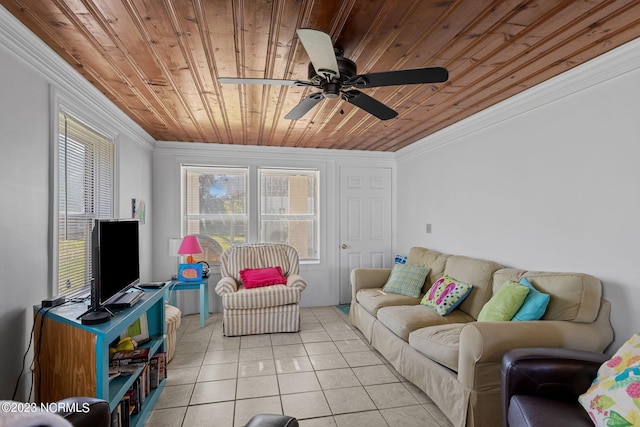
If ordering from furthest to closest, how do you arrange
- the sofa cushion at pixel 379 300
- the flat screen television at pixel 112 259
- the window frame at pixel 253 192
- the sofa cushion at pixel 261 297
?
the window frame at pixel 253 192, the sofa cushion at pixel 261 297, the sofa cushion at pixel 379 300, the flat screen television at pixel 112 259

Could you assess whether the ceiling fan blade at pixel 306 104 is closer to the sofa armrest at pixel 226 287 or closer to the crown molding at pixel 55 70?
the crown molding at pixel 55 70

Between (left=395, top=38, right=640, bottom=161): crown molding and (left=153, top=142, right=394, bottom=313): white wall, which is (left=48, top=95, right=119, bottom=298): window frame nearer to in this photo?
(left=153, top=142, right=394, bottom=313): white wall

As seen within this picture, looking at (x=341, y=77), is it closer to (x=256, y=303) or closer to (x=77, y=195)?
(x=77, y=195)

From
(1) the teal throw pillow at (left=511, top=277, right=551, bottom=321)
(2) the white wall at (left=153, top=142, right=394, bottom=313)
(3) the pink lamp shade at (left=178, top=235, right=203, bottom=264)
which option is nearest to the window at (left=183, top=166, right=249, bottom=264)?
(2) the white wall at (left=153, top=142, right=394, bottom=313)

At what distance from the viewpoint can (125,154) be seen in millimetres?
3398

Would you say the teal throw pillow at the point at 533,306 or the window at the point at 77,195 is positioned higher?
the window at the point at 77,195

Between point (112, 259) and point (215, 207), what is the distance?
2.67 metres

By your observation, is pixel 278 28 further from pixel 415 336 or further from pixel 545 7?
pixel 415 336

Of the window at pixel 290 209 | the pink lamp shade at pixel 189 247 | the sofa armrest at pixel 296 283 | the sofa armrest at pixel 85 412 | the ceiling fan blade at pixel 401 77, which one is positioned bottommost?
the sofa armrest at pixel 296 283

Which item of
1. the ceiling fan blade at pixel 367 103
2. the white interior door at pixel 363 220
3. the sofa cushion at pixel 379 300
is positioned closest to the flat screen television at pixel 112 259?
the ceiling fan blade at pixel 367 103

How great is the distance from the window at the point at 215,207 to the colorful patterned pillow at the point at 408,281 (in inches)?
88.5

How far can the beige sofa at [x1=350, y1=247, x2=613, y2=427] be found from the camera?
1.95m

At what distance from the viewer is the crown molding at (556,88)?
6.54 ft

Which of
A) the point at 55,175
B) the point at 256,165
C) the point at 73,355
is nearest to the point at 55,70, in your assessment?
the point at 55,175
